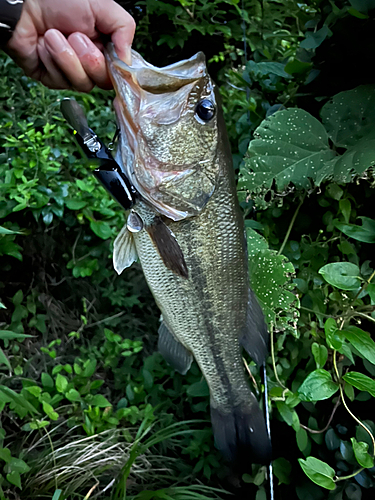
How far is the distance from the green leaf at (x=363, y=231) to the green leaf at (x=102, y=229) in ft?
3.02

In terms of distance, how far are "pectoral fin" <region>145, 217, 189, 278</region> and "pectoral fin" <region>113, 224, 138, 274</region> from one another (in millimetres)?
58

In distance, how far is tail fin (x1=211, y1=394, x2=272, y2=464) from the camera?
0.91 m

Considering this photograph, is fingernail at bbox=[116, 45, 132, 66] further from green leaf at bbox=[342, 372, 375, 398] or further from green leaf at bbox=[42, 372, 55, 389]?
green leaf at bbox=[42, 372, 55, 389]

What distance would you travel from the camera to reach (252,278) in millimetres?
942

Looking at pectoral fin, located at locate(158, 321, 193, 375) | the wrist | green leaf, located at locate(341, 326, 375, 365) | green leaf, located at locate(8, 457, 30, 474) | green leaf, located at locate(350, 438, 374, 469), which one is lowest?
green leaf, located at locate(8, 457, 30, 474)

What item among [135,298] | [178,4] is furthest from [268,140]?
[178,4]

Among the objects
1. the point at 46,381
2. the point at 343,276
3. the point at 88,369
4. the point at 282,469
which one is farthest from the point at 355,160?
the point at 46,381

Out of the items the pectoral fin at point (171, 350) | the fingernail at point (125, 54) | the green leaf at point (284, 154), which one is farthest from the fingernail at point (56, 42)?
the pectoral fin at point (171, 350)

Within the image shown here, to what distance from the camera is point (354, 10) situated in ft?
2.80

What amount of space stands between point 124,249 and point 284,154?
488 millimetres

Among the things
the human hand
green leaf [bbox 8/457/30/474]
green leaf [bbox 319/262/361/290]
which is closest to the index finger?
the human hand

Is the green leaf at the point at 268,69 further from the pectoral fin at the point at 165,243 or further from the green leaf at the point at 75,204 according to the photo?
the green leaf at the point at 75,204

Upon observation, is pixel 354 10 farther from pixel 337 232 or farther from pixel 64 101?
pixel 64 101

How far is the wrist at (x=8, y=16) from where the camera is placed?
686mm
